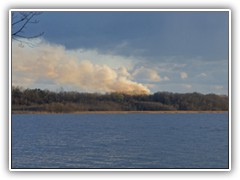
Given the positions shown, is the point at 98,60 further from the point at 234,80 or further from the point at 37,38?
the point at 234,80

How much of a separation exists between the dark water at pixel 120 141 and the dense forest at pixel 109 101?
7 centimetres

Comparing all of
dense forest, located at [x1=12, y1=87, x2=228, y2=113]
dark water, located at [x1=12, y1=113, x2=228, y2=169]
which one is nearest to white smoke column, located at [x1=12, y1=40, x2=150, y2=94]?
dense forest, located at [x1=12, y1=87, x2=228, y2=113]

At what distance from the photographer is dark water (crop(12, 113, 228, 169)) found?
29.8 ft

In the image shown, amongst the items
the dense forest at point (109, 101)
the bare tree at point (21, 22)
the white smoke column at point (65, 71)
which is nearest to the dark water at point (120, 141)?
the dense forest at point (109, 101)

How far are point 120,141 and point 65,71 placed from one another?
2.53 ft

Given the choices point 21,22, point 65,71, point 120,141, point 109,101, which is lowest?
point 120,141

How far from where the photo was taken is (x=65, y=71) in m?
9.17

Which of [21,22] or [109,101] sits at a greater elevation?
[21,22]

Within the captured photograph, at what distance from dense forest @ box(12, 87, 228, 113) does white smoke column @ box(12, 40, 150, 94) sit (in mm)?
71

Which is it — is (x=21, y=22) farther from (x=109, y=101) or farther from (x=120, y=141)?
(x=120, y=141)

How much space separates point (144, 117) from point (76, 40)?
2.92 ft

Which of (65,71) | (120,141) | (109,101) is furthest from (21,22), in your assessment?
(120,141)

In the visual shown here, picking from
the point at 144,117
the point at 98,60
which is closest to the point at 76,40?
the point at 98,60

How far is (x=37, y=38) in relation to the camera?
9.15 m
